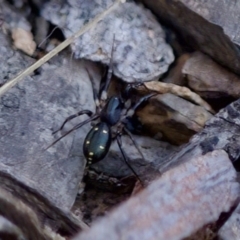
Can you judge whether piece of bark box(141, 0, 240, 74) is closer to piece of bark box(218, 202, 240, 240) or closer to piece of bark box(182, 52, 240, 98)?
piece of bark box(182, 52, 240, 98)

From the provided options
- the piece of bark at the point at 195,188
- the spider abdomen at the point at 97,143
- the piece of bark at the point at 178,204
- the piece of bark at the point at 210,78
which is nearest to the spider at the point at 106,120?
the spider abdomen at the point at 97,143

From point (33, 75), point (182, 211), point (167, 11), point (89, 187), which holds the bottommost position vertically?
point (89, 187)

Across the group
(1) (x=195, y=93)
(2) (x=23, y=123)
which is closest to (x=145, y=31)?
(1) (x=195, y=93)

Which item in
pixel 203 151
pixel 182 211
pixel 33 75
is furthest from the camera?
pixel 33 75

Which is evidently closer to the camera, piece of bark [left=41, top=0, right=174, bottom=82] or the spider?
the spider

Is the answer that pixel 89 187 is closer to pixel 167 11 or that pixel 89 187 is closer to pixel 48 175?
pixel 48 175

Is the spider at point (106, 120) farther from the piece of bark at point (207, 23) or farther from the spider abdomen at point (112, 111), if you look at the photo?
the piece of bark at point (207, 23)

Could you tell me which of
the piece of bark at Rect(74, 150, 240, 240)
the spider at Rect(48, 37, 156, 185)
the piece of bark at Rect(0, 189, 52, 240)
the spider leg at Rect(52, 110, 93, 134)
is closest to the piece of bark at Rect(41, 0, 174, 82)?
the spider at Rect(48, 37, 156, 185)
